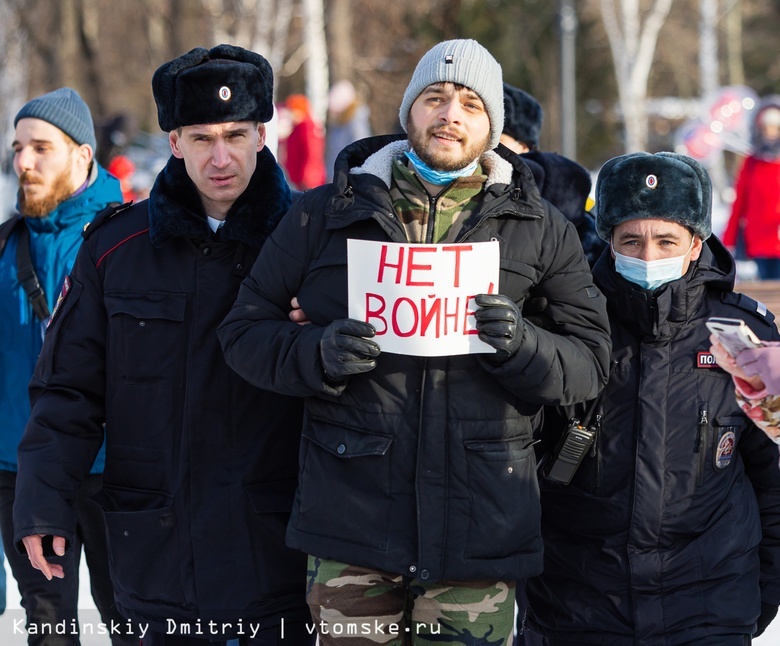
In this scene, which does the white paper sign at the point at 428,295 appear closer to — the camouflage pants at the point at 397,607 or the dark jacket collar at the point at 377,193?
the dark jacket collar at the point at 377,193

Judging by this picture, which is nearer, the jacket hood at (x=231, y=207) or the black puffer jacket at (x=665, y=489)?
the black puffer jacket at (x=665, y=489)

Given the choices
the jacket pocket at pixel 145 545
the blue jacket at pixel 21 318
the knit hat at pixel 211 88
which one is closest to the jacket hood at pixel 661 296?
the knit hat at pixel 211 88

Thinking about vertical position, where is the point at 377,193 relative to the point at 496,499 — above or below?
above

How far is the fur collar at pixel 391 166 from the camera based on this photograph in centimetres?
299

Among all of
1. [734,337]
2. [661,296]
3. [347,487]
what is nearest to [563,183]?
[661,296]

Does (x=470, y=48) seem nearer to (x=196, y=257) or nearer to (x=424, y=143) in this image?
(x=424, y=143)

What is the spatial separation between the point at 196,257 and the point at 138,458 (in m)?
0.58

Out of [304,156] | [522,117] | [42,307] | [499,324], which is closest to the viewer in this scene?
[499,324]

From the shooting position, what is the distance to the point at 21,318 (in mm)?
4215

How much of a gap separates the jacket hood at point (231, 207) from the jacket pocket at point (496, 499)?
89cm

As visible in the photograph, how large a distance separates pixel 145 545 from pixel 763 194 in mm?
7886

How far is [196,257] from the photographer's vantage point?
328cm

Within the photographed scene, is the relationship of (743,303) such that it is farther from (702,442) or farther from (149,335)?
(149,335)

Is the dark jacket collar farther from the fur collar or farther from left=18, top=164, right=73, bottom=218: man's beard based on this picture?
left=18, top=164, right=73, bottom=218: man's beard
